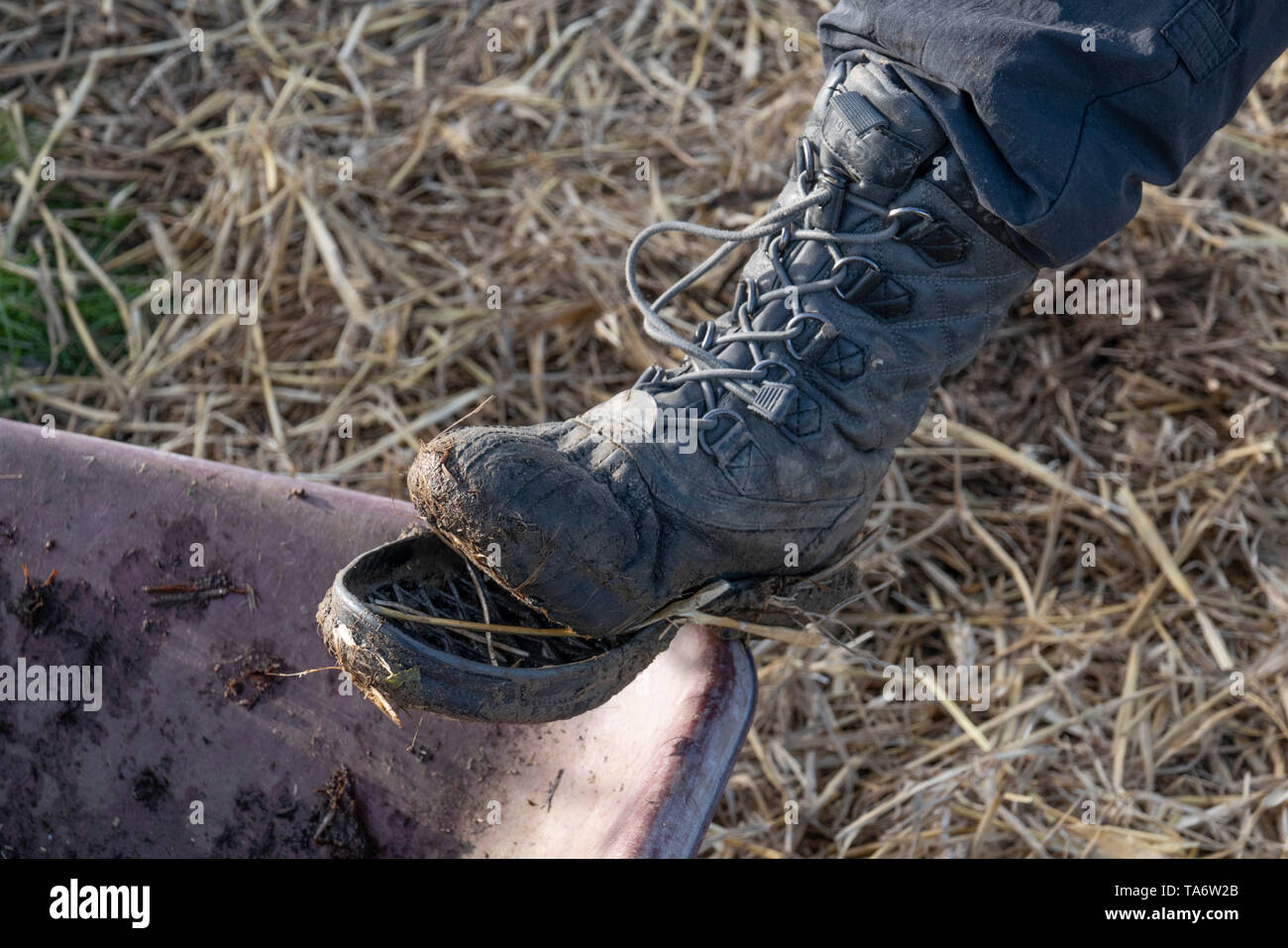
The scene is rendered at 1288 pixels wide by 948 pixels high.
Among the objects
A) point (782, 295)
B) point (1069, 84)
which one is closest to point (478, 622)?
point (782, 295)

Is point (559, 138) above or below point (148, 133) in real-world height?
above

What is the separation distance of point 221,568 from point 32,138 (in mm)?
1795

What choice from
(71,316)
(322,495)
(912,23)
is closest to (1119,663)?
(912,23)

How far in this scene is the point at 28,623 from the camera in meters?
1.24

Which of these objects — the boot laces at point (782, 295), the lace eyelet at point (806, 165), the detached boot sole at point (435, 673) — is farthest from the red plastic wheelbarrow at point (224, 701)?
the lace eyelet at point (806, 165)

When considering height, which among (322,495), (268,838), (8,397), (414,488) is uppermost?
(414,488)

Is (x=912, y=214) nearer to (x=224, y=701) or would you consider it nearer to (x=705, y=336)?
(x=705, y=336)

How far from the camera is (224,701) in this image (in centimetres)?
121

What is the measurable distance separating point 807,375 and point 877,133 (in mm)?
240

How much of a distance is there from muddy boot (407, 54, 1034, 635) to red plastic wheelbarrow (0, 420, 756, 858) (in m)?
0.16

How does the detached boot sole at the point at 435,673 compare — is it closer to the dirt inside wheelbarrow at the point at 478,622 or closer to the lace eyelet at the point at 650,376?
the dirt inside wheelbarrow at the point at 478,622

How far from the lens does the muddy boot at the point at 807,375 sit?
1.09 meters

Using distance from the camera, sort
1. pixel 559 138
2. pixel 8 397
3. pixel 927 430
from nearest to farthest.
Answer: pixel 927 430 → pixel 8 397 → pixel 559 138
